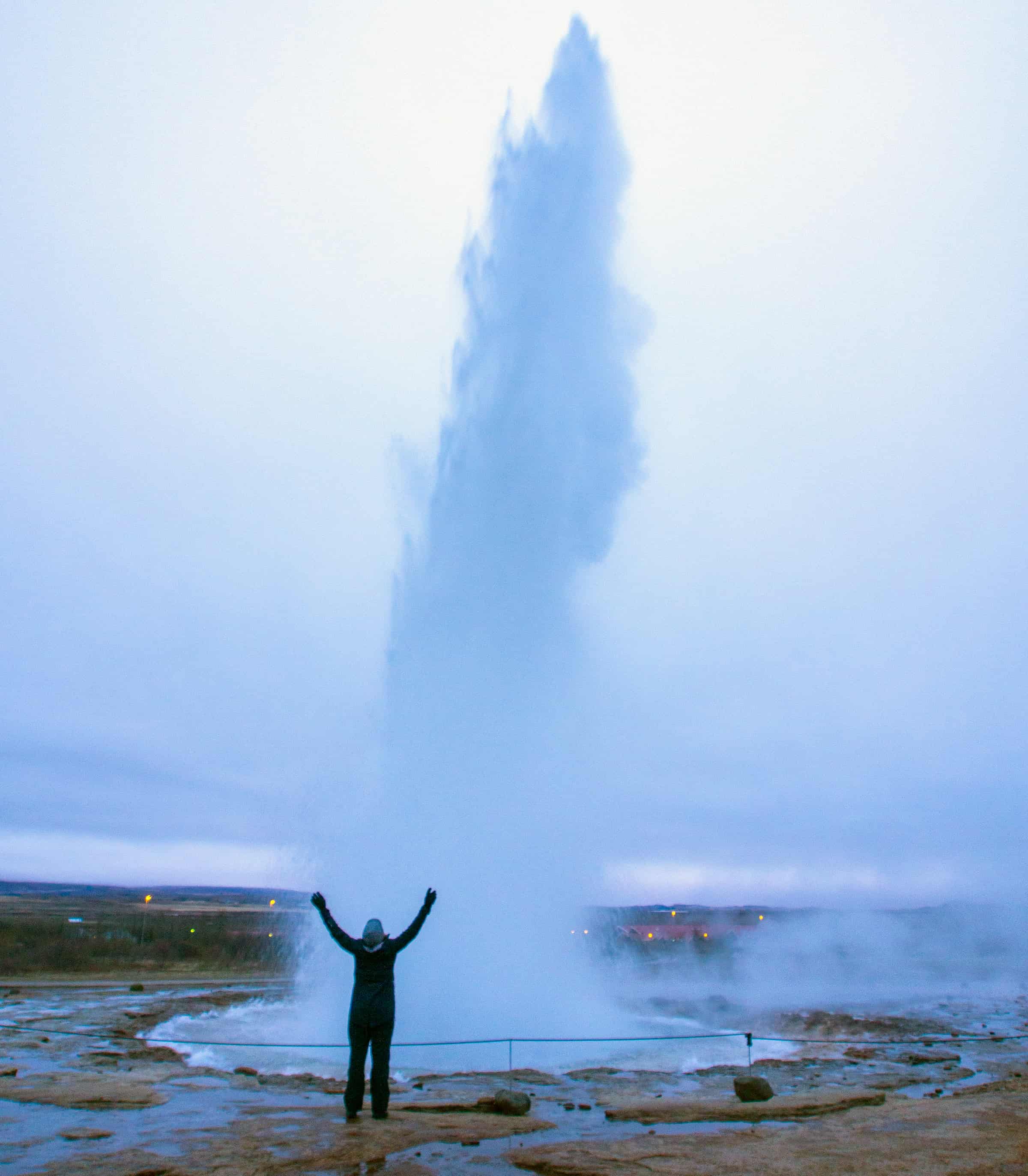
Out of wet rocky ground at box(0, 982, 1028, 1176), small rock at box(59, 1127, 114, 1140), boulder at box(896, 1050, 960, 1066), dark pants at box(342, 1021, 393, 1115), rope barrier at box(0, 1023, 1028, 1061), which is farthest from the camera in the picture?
boulder at box(896, 1050, 960, 1066)

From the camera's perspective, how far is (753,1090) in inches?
437

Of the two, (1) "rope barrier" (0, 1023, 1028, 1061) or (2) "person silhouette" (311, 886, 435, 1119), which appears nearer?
(2) "person silhouette" (311, 886, 435, 1119)

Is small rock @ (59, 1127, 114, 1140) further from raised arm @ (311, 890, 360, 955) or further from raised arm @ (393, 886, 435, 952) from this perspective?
raised arm @ (393, 886, 435, 952)

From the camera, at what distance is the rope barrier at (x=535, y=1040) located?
564 inches

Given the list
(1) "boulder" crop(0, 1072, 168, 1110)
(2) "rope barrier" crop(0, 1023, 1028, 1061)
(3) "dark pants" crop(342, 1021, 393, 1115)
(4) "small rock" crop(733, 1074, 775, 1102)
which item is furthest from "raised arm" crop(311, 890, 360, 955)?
(4) "small rock" crop(733, 1074, 775, 1102)

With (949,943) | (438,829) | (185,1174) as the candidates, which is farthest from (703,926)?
(185,1174)

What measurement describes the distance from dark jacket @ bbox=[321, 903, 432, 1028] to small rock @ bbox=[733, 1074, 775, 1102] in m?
5.01

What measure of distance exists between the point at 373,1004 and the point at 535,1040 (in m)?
4.80

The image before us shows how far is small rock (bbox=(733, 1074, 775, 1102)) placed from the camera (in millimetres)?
11094

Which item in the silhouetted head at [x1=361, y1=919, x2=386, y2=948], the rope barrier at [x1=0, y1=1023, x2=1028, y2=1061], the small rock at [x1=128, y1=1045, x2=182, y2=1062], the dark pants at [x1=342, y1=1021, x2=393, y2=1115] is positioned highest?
the silhouetted head at [x1=361, y1=919, x2=386, y2=948]

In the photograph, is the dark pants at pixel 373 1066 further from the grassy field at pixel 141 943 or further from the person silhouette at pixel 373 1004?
the grassy field at pixel 141 943

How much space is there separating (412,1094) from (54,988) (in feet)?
75.3

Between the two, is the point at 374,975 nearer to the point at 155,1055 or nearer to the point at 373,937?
the point at 373,937

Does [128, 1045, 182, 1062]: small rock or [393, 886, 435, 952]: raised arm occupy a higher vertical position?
[393, 886, 435, 952]: raised arm
